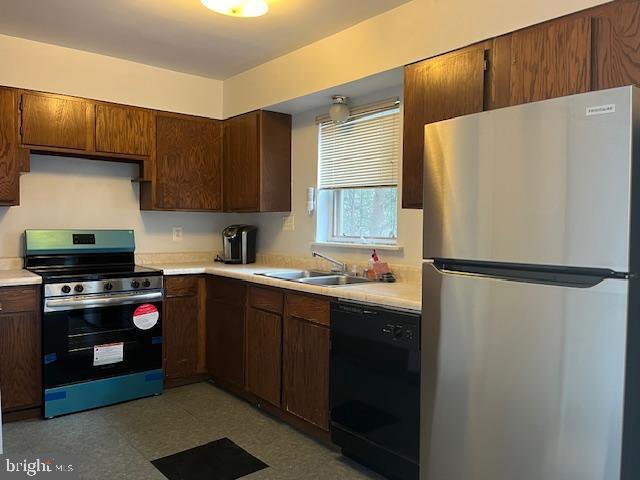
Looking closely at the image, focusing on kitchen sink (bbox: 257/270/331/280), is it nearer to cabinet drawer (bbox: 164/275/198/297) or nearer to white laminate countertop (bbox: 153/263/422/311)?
white laminate countertop (bbox: 153/263/422/311)

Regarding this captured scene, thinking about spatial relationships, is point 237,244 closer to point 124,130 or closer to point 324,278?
point 324,278

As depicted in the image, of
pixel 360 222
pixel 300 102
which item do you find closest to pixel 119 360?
pixel 360 222

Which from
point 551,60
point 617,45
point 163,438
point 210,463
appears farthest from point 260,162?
point 617,45

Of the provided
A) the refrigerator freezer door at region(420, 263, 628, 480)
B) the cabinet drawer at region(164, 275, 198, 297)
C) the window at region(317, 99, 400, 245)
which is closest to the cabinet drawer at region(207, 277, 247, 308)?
the cabinet drawer at region(164, 275, 198, 297)

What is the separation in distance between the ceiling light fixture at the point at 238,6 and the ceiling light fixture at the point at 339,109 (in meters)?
1.02

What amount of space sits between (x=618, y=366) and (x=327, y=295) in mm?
1477

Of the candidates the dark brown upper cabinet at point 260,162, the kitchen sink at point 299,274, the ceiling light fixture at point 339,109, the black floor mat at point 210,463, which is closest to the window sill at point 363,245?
the kitchen sink at point 299,274

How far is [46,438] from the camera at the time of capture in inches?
108

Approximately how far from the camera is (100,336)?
318 centimetres

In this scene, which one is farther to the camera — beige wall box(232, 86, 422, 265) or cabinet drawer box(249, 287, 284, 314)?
beige wall box(232, 86, 422, 265)

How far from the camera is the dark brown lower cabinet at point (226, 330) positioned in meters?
3.31

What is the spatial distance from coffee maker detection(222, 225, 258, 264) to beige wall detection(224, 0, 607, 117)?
0.95 metres

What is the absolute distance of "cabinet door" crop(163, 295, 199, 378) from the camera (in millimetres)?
3541

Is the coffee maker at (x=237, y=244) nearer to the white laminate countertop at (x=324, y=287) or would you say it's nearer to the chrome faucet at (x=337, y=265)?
the white laminate countertop at (x=324, y=287)
